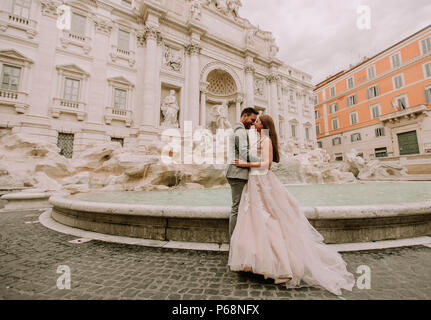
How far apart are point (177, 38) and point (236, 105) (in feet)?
24.1

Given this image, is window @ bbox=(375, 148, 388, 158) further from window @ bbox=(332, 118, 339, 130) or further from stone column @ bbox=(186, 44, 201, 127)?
stone column @ bbox=(186, 44, 201, 127)

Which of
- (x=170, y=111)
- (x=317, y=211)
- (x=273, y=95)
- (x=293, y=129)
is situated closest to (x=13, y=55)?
(x=170, y=111)

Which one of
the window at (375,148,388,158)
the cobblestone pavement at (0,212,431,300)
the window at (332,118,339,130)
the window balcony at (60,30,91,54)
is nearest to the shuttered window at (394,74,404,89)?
the window at (375,148,388,158)

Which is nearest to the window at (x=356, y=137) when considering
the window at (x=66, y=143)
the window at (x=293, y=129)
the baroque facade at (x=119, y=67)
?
the window at (x=293, y=129)

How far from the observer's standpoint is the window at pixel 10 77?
10234 mm

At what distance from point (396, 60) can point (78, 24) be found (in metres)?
29.9

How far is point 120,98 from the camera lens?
13.4m

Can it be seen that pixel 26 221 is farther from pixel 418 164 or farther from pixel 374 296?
pixel 418 164

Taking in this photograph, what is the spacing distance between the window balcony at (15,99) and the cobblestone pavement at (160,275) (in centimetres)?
1164

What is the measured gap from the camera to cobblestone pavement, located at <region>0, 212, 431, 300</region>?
1482mm

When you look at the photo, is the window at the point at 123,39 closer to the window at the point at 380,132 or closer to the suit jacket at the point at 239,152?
the suit jacket at the point at 239,152

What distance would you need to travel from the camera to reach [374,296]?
1.41 metres

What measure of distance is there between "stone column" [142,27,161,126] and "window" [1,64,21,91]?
6.65m

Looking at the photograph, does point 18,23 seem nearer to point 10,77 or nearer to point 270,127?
point 10,77
